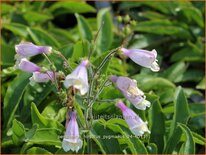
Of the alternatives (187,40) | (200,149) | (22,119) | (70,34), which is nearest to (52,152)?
(22,119)

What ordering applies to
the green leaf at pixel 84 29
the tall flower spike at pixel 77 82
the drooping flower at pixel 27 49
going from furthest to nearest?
the green leaf at pixel 84 29 → the drooping flower at pixel 27 49 → the tall flower spike at pixel 77 82

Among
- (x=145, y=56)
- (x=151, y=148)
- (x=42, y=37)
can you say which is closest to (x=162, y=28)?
(x=42, y=37)

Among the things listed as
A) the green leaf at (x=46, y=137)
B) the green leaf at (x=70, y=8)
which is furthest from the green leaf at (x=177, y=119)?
the green leaf at (x=70, y=8)

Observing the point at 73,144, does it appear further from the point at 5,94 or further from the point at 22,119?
the point at 5,94

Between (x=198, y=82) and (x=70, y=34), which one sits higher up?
(x=70, y=34)

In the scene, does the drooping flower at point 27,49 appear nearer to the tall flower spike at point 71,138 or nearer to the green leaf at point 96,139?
the tall flower spike at point 71,138

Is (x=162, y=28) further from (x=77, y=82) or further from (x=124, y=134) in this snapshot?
(x=77, y=82)
